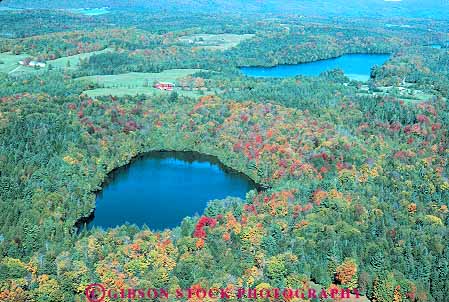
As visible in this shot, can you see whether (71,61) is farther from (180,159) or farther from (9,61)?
(180,159)

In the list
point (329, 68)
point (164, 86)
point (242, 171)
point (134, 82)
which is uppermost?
point (164, 86)

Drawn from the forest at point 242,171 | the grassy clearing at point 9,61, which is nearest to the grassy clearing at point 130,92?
the forest at point 242,171

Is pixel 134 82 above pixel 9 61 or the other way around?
the other way around

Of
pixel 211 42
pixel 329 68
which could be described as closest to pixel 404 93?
pixel 329 68

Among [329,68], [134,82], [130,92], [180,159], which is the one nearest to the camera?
[180,159]

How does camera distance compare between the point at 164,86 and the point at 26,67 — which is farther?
the point at 26,67

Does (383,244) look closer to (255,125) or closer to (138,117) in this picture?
(255,125)

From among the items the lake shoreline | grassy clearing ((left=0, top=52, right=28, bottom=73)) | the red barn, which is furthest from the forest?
the red barn

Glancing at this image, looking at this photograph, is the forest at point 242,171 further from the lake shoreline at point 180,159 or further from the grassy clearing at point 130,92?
the grassy clearing at point 130,92
